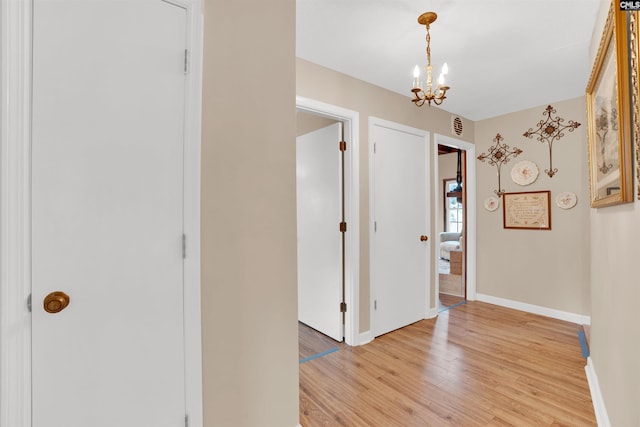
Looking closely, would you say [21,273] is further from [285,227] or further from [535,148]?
[535,148]

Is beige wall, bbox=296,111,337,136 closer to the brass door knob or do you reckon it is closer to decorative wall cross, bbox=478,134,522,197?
decorative wall cross, bbox=478,134,522,197

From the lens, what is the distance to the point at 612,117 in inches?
56.5

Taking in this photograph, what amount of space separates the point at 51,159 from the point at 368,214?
7.70 ft

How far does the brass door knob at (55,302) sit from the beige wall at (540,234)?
4290 millimetres

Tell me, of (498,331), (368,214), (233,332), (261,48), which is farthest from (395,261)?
(261,48)

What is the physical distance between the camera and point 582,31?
216 cm

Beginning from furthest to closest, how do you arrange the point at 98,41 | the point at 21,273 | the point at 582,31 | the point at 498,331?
1. the point at 498,331
2. the point at 582,31
3. the point at 98,41
4. the point at 21,273

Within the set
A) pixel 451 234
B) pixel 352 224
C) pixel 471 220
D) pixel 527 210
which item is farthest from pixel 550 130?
pixel 451 234

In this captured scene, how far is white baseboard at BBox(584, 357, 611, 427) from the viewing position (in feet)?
5.40

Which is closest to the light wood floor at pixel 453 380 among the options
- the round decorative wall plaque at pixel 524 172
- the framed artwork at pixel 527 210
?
the framed artwork at pixel 527 210

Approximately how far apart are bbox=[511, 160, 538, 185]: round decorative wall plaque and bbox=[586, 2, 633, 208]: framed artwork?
1802 mm

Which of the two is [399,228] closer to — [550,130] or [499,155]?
[499,155]

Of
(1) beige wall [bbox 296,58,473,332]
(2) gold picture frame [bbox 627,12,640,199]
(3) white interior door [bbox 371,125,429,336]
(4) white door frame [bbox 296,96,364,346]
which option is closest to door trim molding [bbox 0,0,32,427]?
(1) beige wall [bbox 296,58,473,332]

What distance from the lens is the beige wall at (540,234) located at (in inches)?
132
